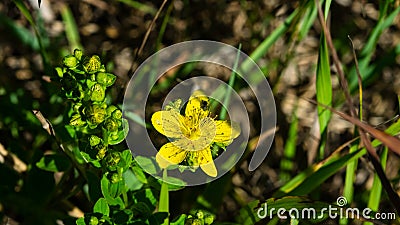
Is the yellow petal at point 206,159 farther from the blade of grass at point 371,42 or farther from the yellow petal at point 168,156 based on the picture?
the blade of grass at point 371,42

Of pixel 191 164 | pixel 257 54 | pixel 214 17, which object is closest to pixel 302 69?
pixel 214 17

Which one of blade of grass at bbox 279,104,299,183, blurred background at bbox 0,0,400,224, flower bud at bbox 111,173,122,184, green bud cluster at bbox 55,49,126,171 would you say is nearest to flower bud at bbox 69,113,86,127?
green bud cluster at bbox 55,49,126,171

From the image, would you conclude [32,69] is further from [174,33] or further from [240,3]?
[240,3]

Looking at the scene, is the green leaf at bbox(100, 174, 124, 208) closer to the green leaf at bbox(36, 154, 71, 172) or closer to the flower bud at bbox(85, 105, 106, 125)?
the flower bud at bbox(85, 105, 106, 125)

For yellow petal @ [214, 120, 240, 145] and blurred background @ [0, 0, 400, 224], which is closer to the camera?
yellow petal @ [214, 120, 240, 145]

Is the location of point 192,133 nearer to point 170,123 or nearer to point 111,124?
point 170,123

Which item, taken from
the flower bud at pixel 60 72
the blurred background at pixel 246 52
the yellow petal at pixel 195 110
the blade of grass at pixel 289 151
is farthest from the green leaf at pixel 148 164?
Result: the blade of grass at pixel 289 151
